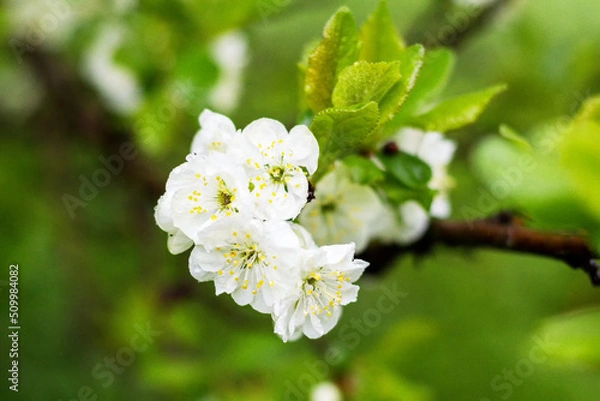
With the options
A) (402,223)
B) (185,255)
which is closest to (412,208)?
(402,223)

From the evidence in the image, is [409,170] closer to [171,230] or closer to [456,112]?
[456,112]

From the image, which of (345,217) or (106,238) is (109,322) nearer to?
(106,238)

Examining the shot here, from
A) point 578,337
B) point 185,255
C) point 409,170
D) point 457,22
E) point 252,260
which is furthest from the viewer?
point 185,255

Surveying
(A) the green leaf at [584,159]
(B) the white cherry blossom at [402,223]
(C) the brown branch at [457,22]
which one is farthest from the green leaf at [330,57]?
(C) the brown branch at [457,22]

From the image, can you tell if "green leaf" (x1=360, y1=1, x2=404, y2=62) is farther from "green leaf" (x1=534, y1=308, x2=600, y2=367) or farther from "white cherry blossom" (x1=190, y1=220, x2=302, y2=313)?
"green leaf" (x1=534, y1=308, x2=600, y2=367)

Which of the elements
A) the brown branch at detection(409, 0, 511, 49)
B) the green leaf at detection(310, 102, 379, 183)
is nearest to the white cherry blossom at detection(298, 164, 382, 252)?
the green leaf at detection(310, 102, 379, 183)

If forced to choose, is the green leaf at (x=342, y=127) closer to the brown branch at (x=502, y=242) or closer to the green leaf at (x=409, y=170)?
the green leaf at (x=409, y=170)

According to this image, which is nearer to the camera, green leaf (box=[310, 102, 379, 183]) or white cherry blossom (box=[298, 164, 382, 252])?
green leaf (box=[310, 102, 379, 183])

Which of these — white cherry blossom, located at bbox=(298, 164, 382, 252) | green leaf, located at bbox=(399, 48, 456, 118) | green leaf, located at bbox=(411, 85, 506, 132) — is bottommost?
white cherry blossom, located at bbox=(298, 164, 382, 252)
